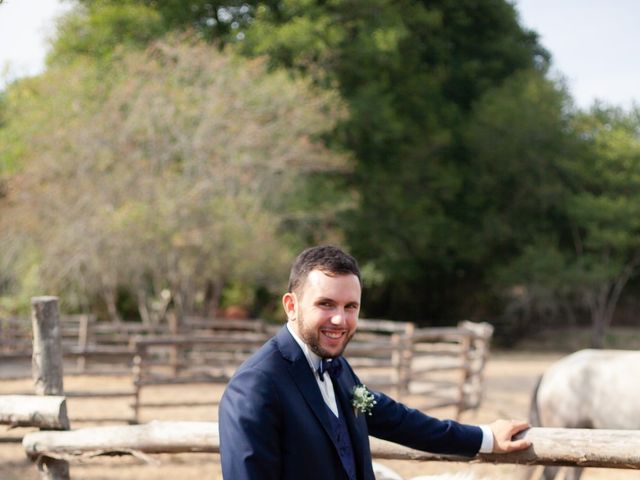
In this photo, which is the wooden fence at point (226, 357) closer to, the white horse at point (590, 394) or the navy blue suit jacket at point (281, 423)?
the white horse at point (590, 394)

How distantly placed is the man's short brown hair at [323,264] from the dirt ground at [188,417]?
164 cm

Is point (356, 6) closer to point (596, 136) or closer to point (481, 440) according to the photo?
point (596, 136)

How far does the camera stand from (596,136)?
27016 mm

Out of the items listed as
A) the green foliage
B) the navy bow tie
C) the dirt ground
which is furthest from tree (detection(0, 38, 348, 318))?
the navy bow tie

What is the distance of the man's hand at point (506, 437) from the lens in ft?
10.8

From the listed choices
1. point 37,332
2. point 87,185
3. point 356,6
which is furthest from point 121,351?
point 356,6

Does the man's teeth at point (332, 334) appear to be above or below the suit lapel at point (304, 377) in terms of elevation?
above

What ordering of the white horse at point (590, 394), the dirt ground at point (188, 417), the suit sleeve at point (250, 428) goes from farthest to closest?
the dirt ground at point (188, 417) → the white horse at point (590, 394) → the suit sleeve at point (250, 428)

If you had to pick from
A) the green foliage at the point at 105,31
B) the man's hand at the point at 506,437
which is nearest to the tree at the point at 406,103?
the green foliage at the point at 105,31

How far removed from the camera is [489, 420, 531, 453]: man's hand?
3293 mm

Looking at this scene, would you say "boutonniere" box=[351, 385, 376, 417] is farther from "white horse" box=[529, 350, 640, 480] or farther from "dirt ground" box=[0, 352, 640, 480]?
"white horse" box=[529, 350, 640, 480]

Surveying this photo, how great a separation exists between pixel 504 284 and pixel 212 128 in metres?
12.7

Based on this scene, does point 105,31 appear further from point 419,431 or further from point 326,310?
point 326,310

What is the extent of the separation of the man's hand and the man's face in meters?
0.94
